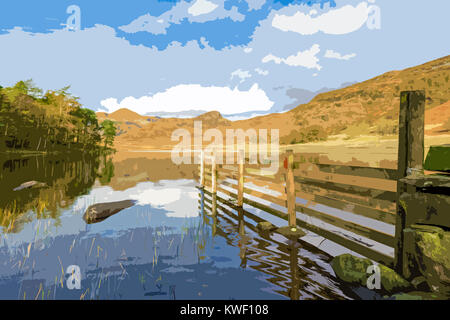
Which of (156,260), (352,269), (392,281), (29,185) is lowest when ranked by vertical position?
(156,260)

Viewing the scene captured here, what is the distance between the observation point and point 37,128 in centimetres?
6669

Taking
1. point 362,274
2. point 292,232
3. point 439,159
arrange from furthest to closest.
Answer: point 292,232
point 362,274
point 439,159

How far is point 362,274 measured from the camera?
4609mm

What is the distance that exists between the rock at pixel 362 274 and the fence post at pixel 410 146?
0.56ft

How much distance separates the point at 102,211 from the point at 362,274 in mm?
8585

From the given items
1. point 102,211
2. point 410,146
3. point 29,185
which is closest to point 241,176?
point 102,211

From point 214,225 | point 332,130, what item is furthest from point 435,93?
point 214,225

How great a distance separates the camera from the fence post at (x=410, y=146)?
4.17 metres

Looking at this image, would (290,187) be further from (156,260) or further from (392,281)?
(156,260)

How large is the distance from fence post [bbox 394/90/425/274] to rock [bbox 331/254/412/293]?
170 mm

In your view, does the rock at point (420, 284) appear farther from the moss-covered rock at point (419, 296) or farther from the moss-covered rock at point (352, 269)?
the moss-covered rock at point (352, 269)

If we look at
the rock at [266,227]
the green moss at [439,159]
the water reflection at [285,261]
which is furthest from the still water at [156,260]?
the green moss at [439,159]
